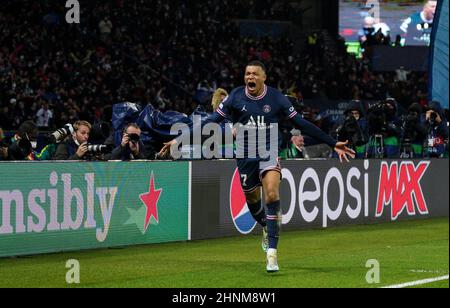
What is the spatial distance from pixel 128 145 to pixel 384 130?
6.70 m

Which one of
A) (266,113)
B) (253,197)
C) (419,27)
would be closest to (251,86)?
(266,113)

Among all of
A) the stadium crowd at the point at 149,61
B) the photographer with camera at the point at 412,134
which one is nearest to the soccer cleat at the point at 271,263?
the photographer with camera at the point at 412,134

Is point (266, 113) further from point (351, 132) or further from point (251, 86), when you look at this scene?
point (351, 132)

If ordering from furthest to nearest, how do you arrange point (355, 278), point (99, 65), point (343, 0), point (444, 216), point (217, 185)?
1. point (343, 0)
2. point (99, 65)
3. point (444, 216)
4. point (217, 185)
5. point (355, 278)

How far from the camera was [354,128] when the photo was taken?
18000 millimetres

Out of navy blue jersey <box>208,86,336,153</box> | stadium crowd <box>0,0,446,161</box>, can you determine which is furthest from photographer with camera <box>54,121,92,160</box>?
stadium crowd <box>0,0,446,161</box>

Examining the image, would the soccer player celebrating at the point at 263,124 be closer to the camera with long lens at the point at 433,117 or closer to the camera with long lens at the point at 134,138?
the camera with long lens at the point at 134,138

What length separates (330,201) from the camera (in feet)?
58.8

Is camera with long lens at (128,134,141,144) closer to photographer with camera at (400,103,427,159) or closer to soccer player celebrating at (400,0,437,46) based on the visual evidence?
photographer with camera at (400,103,427,159)

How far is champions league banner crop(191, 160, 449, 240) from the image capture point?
608 inches

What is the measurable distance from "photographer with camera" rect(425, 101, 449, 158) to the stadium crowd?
16.7 ft
